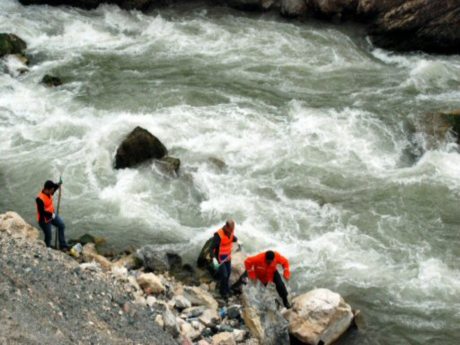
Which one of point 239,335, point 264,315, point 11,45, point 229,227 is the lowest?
point 239,335

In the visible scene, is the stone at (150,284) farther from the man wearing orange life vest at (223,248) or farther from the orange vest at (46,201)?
the orange vest at (46,201)

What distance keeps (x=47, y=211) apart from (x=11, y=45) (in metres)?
11.5

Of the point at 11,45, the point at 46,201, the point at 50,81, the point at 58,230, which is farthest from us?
the point at 11,45

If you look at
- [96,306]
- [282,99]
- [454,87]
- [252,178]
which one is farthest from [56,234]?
[454,87]

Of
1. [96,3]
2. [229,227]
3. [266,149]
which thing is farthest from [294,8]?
[229,227]

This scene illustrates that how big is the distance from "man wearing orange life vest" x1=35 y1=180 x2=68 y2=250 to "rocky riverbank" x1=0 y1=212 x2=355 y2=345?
19.6 inches

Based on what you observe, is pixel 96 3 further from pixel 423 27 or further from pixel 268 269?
pixel 268 269

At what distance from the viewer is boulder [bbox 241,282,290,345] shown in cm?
1041

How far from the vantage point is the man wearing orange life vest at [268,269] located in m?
10.8

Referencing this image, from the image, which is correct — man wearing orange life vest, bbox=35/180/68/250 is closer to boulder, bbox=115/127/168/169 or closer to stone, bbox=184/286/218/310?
stone, bbox=184/286/218/310

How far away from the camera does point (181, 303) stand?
10.9 metres

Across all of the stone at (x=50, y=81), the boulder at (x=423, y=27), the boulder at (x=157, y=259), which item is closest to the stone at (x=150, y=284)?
the boulder at (x=157, y=259)

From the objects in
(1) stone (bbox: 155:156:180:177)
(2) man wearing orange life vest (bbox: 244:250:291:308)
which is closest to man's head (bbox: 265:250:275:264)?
(2) man wearing orange life vest (bbox: 244:250:291:308)

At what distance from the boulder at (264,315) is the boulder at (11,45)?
1384 centimetres
